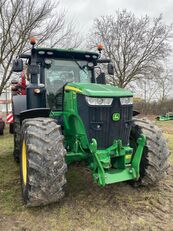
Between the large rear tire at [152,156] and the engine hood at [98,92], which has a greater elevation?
the engine hood at [98,92]

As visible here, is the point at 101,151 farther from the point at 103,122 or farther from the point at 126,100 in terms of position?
the point at 126,100

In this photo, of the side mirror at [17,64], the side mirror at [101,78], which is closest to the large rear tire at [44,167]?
the side mirror at [17,64]

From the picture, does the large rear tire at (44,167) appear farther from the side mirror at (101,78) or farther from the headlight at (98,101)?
the side mirror at (101,78)

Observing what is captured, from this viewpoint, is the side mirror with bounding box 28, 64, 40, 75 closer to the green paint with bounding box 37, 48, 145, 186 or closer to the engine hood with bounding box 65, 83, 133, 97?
the green paint with bounding box 37, 48, 145, 186

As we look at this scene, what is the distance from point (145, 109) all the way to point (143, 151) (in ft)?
75.3

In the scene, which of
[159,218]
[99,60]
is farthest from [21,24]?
[159,218]

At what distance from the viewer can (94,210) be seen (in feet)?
11.9

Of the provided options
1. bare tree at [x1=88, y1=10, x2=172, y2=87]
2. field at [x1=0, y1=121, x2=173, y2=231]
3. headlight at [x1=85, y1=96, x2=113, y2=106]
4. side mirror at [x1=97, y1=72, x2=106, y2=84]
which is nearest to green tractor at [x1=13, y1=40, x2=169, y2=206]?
headlight at [x1=85, y1=96, x2=113, y2=106]

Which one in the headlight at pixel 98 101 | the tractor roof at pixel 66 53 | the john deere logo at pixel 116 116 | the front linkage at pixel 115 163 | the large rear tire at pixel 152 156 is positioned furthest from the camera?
the tractor roof at pixel 66 53

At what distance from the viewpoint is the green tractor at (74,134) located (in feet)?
11.2

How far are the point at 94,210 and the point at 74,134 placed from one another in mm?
1293

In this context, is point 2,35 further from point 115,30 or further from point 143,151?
point 115,30

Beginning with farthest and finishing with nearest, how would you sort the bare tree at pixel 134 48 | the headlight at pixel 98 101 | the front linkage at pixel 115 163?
the bare tree at pixel 134 48 → the headlight at pixel 98 101 → the front linkage at pixel 115 163

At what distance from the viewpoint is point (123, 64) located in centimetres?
2456
